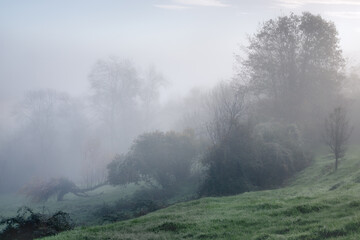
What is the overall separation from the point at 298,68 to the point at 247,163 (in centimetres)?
2003

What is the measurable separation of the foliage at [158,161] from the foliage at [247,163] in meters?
4.50

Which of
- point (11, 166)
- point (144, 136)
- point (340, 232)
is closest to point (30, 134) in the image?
point (11, 166)

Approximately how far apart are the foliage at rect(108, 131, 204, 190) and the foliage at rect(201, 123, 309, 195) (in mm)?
4498

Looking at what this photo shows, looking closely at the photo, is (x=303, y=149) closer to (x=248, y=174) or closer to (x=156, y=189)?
(x=248, y=174)

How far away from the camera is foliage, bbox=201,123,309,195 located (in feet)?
92.8

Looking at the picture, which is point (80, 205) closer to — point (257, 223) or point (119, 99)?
point (257, 223)

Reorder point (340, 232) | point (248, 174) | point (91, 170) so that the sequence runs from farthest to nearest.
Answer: point (91, 170) → point (248, 174) → point (340, 232)

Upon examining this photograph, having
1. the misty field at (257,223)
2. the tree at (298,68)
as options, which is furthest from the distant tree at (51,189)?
the misty field at (257,223)

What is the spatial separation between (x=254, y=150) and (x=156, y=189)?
30.3ft

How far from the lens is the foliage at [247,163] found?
2830cm

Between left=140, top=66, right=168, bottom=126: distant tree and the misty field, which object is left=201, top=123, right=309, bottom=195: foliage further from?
left=140, top=66, right=168, bottom=126: distant tree

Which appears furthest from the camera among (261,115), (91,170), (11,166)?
(11,166)

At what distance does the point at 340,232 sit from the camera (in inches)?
378

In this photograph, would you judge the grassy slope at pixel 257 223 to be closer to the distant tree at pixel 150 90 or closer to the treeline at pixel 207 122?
the treeline at pixel 207 122
